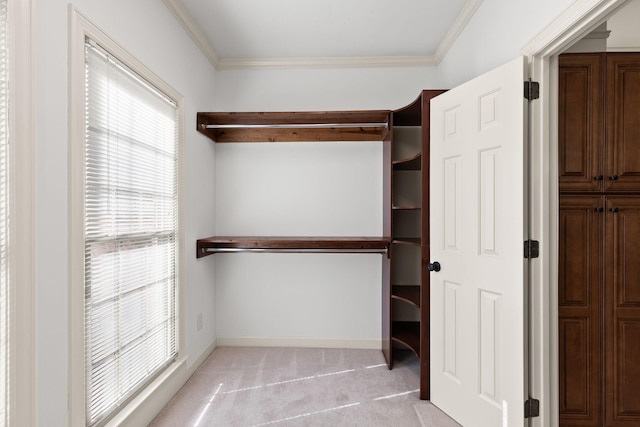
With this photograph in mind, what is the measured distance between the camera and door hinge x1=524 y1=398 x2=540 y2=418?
1.78m

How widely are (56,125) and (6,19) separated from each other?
37 cm

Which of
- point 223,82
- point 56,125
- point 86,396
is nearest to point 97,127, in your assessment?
point 56,125

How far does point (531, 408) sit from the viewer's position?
5.86ft

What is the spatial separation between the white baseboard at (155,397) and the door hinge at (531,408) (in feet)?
6.87

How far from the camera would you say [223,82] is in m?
3.34

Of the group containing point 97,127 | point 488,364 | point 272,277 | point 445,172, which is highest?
point 97,127

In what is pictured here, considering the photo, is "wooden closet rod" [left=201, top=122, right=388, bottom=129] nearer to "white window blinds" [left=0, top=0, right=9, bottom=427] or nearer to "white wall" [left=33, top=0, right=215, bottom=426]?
"white wall" [left=33, top=0, right=215, bottom=426]

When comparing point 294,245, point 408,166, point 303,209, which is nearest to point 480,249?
point 408,166

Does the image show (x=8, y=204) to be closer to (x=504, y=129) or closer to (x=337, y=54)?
(x=504, y=129)

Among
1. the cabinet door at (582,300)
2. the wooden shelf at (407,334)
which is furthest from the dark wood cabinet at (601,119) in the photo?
the wooden shelf at (407,334)

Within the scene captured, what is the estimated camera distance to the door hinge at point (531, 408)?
5.84 ft

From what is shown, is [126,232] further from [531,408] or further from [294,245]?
[531,408]

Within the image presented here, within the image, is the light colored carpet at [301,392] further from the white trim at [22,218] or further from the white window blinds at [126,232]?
the white trim at [22,218]

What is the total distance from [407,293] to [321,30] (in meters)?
2.28
